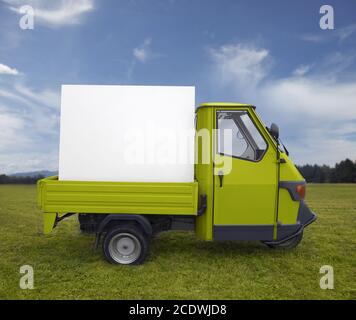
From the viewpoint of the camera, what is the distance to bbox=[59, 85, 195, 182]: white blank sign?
5.36 m

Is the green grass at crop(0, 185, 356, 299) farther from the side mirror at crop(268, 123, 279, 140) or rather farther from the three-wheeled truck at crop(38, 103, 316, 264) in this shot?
the side mirror at crop(268, 123, 279, 140)

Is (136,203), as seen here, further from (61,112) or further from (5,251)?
(5,251)

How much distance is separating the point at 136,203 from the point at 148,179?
45cm

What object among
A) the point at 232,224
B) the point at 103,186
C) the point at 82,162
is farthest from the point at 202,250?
the point at 82,162

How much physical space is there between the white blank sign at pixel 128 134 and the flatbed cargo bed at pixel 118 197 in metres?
0.23

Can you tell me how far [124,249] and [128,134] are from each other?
1.94 m

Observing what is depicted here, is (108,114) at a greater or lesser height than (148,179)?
greater

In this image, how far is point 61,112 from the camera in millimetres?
5480

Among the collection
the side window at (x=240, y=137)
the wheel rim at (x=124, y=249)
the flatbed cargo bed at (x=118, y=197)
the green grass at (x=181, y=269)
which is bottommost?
the green grass at (x=181, y=269)

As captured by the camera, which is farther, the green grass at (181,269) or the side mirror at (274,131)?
the side mirror at (274,131)

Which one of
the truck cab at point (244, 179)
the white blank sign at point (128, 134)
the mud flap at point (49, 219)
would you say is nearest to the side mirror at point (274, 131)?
the truck cab at point (244, 179)

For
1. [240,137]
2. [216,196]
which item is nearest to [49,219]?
[216,196]

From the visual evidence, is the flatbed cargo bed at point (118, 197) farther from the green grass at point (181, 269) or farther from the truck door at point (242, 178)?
the green grass at point (181, 269)

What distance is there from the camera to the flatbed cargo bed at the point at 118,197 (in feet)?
17.1
